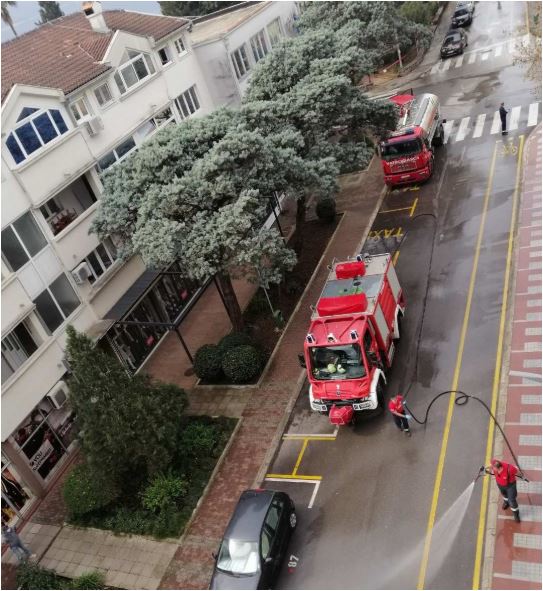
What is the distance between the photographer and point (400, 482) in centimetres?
1552

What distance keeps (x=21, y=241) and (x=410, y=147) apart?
20.0 m

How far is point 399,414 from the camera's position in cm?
1620

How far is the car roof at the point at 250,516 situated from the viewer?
552 inches

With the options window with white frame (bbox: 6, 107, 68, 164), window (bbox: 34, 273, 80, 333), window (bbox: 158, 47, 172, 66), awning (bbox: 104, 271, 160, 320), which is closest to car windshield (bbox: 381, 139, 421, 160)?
window (bbox: 158, 47, 172, 66)

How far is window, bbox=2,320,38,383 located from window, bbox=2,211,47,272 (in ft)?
7.08

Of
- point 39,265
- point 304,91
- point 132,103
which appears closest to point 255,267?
point 39,265

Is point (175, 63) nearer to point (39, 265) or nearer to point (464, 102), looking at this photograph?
point (39, 265)

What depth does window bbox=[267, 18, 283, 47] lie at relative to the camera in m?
39.6

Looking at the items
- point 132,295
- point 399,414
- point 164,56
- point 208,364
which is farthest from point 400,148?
point 399,414

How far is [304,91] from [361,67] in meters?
6.72

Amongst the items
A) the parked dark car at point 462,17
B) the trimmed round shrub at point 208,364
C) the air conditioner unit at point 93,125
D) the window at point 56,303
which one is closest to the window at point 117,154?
the air conditioner unit at point 93,125

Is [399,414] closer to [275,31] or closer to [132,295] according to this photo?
[132,295]

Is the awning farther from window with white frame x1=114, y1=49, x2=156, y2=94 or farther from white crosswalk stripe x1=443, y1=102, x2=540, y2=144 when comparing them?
white crosswalk stripe x1=443, y1=102, x2=540, y2=144

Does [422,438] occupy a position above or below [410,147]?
below
